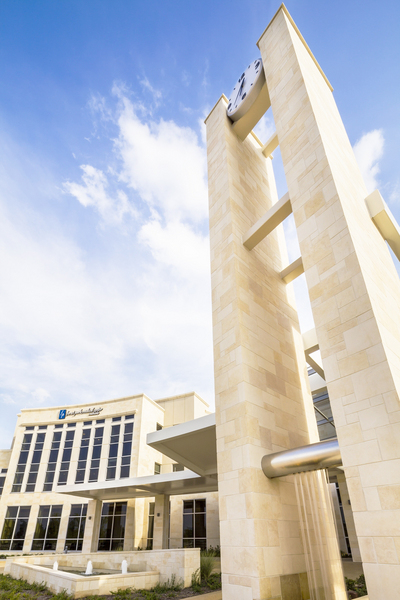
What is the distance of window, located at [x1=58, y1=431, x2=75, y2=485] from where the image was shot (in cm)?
3462

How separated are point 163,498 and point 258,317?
2002cm

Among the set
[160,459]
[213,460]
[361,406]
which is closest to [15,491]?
[160,459]

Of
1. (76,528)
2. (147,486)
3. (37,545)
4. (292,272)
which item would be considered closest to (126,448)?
(76,528)

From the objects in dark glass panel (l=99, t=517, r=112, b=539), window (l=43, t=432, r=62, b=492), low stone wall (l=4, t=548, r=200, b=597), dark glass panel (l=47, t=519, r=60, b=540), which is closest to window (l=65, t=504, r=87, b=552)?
dark glass panel (l=47, t=519, r=60, b=540)

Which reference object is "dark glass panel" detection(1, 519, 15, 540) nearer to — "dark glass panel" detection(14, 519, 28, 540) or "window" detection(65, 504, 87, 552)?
"dark glass panel" detection(14, 519, 28, 540)

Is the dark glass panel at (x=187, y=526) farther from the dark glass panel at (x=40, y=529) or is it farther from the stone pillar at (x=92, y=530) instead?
the dark glass panel at (x=40, y=529)

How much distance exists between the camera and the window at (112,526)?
96.3 feet

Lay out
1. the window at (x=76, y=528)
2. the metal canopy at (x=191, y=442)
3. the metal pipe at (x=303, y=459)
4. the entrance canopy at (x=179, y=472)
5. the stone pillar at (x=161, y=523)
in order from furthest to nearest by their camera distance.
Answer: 1. the window at (x=76, y=528)
2. the stone pillar at (x=161, y=523)
3. the entrance canopy at (x=179, y=472)
4. the metal canopy at (x=191, y=442)
5. the metal pipe at (x=303, y=459)

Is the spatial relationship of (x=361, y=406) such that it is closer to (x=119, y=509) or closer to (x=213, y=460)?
(x=213, y=460)

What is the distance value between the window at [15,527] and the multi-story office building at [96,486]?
8 centimetres

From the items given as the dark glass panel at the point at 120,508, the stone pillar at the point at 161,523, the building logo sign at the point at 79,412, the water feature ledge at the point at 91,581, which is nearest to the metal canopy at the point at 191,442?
the water feature ledge at the point at 91,581

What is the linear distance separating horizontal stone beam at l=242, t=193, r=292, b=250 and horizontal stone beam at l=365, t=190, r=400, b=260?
279cm

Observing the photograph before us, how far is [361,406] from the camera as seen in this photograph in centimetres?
743

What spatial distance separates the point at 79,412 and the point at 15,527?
11.4 meters
